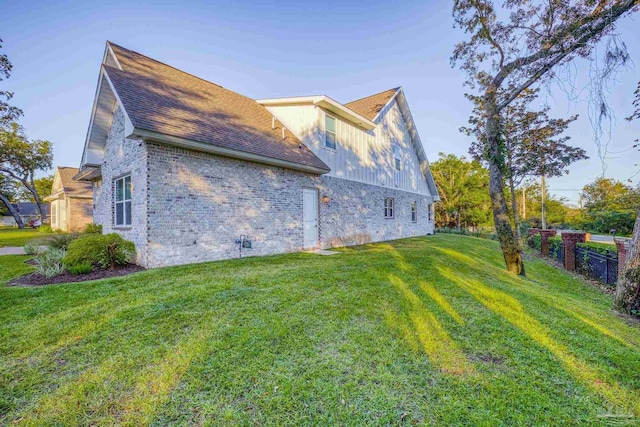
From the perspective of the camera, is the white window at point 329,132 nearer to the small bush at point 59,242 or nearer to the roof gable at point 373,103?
the roof gable at point 373,103

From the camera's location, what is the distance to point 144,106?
272 inches

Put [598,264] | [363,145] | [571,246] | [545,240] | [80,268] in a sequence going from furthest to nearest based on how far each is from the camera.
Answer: [545,240] → [363,145] → [571,246] → [598,264] → [80,268]

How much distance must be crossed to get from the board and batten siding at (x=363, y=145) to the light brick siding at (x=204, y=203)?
143cm

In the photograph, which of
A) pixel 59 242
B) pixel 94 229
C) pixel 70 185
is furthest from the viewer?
pixel 70 185

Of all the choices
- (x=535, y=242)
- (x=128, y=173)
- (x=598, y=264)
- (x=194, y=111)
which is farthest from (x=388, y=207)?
(x=128, y=173)

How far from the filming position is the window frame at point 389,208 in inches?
589

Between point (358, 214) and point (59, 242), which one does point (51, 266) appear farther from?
point (358, 214)

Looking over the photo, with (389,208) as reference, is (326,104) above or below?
above

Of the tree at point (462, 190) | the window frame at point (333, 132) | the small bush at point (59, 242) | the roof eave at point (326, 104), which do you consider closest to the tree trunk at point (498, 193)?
the roof eave at point (326, 104)

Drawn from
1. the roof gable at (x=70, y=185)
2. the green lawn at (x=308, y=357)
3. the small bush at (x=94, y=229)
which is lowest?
the green lawn at (x=308, y=357)

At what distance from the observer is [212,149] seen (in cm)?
718

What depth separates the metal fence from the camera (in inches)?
294

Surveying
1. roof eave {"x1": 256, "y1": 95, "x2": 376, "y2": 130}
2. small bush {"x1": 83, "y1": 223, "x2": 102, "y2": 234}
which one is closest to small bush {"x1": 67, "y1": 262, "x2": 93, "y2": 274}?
small bush {"x1": 83, "y1": 223, "x2": 102, "y2": 234}

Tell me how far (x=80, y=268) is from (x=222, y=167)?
4.04 m
